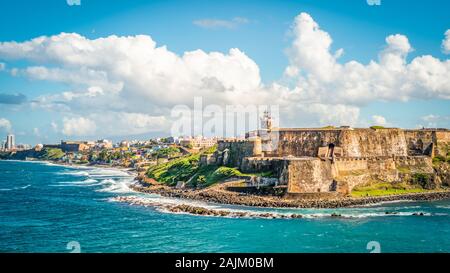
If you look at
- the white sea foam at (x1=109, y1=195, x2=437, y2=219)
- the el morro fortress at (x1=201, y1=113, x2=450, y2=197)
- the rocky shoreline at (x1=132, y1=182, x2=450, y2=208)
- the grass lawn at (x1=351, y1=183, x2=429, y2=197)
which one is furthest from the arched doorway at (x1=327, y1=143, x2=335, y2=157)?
the white sea foam at (x1=109, y1=195, x2=437, y2=219)

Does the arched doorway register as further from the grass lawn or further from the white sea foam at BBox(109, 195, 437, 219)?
the white sea foam at BBox(109, 195, 437, 219)

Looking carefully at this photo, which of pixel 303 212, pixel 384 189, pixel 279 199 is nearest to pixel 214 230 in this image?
pixel 303 212

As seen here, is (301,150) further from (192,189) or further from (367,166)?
(192,189)

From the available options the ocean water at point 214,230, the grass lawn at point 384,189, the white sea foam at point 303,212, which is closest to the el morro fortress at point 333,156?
the grass lawn at point 384,189

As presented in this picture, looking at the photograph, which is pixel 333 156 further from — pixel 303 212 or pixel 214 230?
pixel 214 230

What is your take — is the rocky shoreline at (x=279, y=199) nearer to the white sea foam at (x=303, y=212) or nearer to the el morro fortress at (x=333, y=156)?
the el morro fortress at (x=333, y=156)
